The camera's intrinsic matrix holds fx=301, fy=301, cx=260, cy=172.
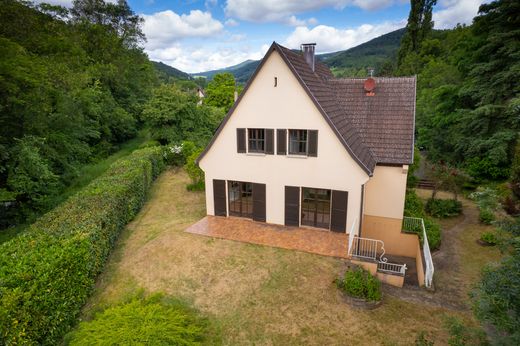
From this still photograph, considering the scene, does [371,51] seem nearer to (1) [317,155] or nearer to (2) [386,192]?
(2) [386,192]

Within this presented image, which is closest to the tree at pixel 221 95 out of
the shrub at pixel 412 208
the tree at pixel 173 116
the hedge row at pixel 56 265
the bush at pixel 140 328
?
the tree at pixel 173 116

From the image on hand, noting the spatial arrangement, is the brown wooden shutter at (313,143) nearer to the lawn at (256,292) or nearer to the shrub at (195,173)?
the lawn at (256,292)

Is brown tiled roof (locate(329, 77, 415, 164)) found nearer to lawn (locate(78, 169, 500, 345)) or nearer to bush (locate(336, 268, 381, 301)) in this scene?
lawn (locate(78, 169, 500, 345))

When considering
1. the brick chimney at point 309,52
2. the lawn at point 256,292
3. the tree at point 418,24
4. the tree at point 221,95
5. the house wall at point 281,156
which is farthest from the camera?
the tree at point 418,24

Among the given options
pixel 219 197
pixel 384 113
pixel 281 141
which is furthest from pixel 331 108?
pixel 219 197

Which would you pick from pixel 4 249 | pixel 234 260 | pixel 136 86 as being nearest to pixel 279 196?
pixel 234 260

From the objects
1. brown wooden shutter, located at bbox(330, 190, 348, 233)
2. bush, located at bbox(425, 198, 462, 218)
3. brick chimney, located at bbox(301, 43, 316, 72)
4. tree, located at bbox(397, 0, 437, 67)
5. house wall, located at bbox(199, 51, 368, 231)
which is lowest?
bush, located at bbox(425, 198, 462, 218)

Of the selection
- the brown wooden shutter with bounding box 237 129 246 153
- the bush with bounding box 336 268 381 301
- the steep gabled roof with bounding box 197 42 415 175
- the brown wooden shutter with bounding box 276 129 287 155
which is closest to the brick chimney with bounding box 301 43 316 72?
the steep gabled roof with bounding box 197 42 415 175

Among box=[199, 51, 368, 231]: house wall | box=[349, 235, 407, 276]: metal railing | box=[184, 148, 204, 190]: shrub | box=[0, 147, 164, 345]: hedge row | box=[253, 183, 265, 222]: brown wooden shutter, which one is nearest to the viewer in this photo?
box=[0, 147, 164, 345]: hedge row
